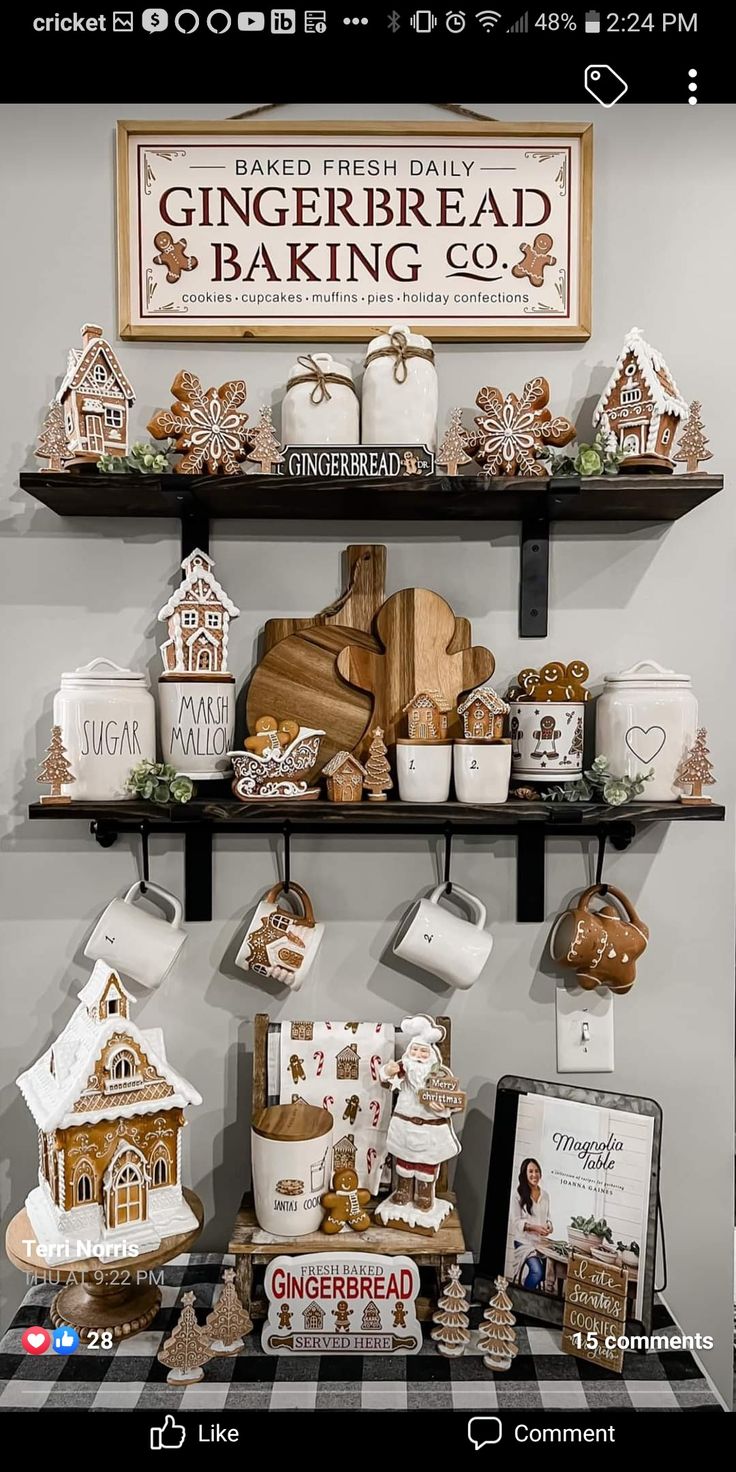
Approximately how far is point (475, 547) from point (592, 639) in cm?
20

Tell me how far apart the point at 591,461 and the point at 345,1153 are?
886mm

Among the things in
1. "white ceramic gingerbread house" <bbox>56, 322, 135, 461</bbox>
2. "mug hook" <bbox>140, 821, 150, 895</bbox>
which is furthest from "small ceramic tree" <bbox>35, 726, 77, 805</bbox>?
"white ceramic gingerbread house" <bbox>56, 322, 135, 461</bbox>

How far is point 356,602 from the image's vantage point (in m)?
1.22

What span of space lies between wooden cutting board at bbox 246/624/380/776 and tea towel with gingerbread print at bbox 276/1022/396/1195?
14.2 inches

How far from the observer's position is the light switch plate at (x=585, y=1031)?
125 centimetres

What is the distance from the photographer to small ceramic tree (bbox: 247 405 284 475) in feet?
3.64

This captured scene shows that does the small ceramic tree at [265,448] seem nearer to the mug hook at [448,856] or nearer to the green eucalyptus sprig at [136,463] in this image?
the green eucalyptus sprig at [136,463]

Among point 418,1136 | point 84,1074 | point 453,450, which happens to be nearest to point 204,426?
point 453,450

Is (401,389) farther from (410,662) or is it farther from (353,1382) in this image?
(353,1382)

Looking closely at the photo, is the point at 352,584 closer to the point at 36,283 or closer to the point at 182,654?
the point at 182,654

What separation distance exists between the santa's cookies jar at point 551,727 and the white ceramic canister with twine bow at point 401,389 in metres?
0.32

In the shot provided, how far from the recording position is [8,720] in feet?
4.08

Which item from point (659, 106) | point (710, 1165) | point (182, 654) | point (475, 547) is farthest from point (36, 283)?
point (710, 1165)
